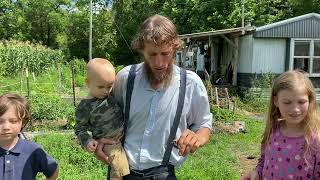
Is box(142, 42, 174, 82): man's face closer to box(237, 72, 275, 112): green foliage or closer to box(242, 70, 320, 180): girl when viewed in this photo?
box(242, 70, 320, 180): girl

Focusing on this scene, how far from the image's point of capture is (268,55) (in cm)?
1675

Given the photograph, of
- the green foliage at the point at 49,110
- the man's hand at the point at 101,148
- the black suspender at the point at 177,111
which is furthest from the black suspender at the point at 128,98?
the green foliage at the point at 49,110

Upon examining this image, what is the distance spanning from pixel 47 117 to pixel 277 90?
947cm

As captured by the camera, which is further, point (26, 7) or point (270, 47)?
point (26, 7)

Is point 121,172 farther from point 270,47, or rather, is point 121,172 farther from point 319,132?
point 270,47

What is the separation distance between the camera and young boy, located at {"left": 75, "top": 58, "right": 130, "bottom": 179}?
2516 millimetres

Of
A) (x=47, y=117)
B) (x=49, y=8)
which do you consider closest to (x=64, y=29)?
(x=49, y=8)

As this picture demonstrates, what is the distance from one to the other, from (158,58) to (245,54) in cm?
1539

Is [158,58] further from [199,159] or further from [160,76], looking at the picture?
[199,159]

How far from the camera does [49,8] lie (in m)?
48.8

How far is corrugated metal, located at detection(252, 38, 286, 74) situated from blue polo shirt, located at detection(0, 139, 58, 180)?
47.6ft

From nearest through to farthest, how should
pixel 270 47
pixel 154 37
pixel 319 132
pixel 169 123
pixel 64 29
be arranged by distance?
pixel 154 37 < pixel 169 123 < pixel 319 132 < pixel 270 47 < pixel 64 29

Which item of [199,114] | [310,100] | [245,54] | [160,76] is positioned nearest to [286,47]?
[245,54]

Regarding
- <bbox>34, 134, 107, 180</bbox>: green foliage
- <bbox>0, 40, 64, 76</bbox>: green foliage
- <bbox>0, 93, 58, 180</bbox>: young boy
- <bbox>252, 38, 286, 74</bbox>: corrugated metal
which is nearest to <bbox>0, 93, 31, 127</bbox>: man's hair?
<bbox>0, 93, 58, 180</bbox>: young boy
